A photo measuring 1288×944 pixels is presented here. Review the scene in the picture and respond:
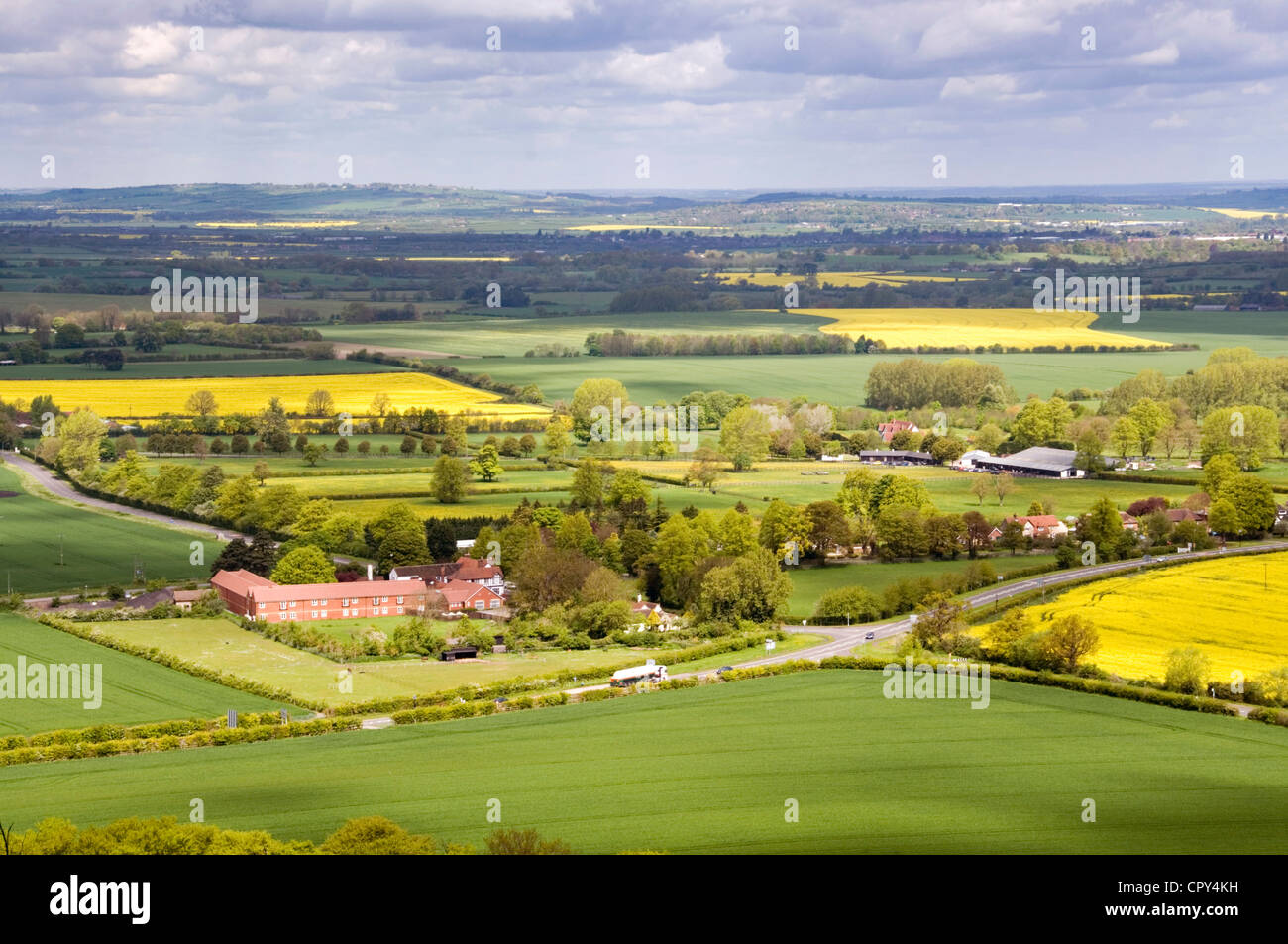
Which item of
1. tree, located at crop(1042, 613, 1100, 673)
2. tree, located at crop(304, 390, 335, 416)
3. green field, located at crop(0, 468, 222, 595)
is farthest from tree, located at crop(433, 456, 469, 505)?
tree, located at crop(1042, 613, 1100, 673)

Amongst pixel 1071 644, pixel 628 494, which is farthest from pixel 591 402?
pixel 1071 644

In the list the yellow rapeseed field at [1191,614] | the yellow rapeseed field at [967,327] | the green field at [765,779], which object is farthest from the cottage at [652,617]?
the yellow rapeseed field at [967,327]

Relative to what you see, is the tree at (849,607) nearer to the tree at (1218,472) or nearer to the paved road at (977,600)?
the paved road at (977,600)

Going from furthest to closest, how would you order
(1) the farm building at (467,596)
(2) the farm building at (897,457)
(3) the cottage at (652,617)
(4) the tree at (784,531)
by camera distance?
1. (2) the farm building at (897,457)
2. (4) the tree at (784,531)
3. (1) the farm building at (467,596)
4. (3) the cottage at (652,617)

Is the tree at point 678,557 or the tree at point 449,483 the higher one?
the tree at point 449,483

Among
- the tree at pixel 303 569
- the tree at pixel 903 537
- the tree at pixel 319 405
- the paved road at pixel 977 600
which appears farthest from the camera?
the tree at pixel 319 405

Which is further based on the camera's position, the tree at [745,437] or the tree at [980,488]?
→ the tree at [745,437]

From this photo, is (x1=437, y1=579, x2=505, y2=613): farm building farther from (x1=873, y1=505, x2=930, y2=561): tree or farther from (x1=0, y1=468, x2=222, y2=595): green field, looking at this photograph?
(x1=873, y1=505, x2=930, y2=561): tree
